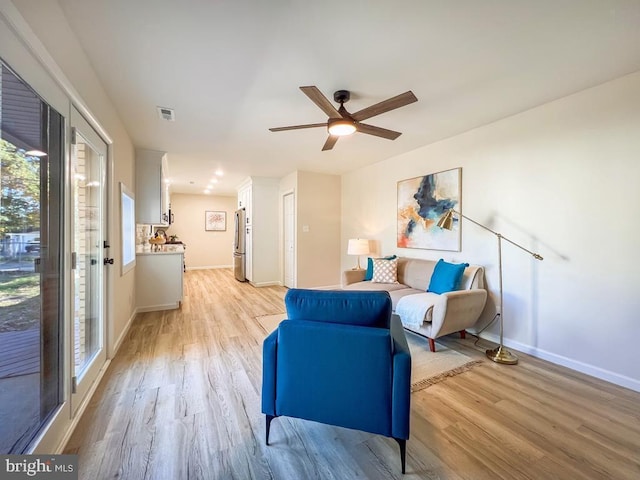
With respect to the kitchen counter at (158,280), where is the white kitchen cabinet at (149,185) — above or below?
above

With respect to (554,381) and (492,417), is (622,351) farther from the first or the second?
(492,417)

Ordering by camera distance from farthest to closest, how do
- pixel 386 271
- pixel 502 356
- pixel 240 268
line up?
pixel 240 268
pixel 386 271
pixel 502 356

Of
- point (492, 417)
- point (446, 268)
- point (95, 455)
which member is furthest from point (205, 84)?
point (492, 417)

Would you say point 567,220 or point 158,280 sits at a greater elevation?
point 567,220

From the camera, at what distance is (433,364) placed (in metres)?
2.57

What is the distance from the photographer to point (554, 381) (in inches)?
89.7

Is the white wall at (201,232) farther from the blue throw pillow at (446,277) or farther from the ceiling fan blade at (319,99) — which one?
the ceiling fan blade at (319,99)

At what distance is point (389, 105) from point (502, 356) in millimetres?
2581

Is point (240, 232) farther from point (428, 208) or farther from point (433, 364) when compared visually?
point (433, 364)

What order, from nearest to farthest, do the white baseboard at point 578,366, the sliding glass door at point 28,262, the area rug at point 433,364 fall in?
the sliding glass door at point 28,262 < the white baseboard at point 578,366 < the area rug at point 433,364

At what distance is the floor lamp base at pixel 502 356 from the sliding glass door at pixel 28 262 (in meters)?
3.39

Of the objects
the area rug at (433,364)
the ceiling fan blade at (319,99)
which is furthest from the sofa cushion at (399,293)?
the ceiling fan blade at (319,99)

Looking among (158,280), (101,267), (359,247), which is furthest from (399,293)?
(158,280)

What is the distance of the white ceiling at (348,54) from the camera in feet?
5.11
